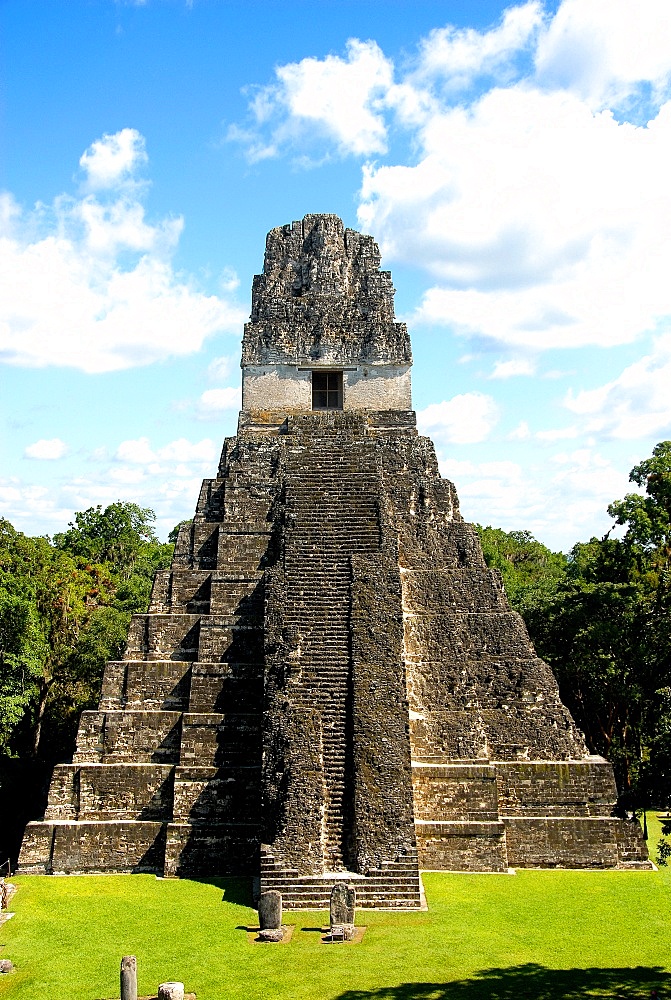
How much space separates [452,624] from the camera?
15.9 metres

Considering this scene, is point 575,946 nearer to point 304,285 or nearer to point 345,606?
point 345,606

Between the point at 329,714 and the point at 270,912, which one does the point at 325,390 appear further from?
the point at 270,912

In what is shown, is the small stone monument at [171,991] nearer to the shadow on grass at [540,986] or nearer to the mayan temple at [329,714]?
the shadow on grass at [540,986]

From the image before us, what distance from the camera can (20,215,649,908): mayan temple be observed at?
12.9 m

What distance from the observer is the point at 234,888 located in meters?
13.0

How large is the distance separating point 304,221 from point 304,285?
1713 millimetres

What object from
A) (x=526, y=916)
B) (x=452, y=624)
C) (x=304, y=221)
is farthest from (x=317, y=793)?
(x=304, y=221)

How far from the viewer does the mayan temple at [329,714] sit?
42.5 ft

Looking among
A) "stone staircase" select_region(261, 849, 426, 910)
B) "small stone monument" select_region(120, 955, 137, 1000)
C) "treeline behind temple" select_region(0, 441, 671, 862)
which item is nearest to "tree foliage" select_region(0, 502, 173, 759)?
"treeline behind temple" select_region(0, 441, 671, 862)

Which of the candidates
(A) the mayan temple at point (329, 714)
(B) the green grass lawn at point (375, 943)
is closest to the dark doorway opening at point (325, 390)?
(A) the mayan temple at point (329, 714)

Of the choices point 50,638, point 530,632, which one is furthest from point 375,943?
point 50,638

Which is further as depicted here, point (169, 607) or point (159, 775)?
point (169, 607)

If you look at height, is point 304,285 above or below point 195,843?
above

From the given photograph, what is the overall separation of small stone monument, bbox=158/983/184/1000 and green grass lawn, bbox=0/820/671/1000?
31 centimetres
